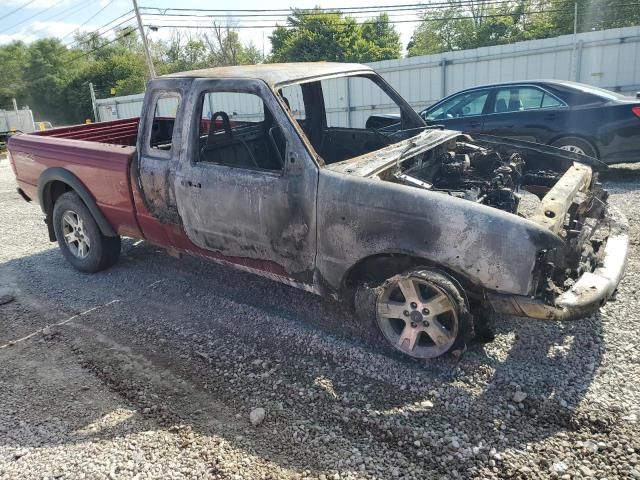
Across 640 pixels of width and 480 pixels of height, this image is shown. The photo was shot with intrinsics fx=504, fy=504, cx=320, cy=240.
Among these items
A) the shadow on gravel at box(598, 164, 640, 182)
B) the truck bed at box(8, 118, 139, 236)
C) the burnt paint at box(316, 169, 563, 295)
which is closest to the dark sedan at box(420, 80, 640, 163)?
the shadow on gravel at box(598, 164, 640, 182)

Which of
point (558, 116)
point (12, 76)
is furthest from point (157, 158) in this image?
point (12, 76)

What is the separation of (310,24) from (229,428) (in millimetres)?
40160

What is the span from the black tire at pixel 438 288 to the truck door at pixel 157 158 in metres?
1.85

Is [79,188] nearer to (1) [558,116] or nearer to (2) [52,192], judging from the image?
(2) [52,192]

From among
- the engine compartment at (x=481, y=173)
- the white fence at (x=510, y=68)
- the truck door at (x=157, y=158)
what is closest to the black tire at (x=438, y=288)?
the engine compartment at (x=481, y=173)

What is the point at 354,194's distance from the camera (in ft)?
10.7

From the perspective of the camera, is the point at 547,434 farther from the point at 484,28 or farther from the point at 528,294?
the point at 484,28

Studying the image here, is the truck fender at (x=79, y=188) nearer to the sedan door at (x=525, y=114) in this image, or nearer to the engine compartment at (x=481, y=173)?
the engine compartment at (x=481, y=173)

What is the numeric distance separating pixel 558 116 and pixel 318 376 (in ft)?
20.5

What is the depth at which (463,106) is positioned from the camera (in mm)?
8594

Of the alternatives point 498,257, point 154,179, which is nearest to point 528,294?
point 498,257

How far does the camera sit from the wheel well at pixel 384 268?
3262mm

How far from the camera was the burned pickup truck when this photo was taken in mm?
3020

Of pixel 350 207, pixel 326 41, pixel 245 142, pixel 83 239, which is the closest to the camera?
pixel 350 207
